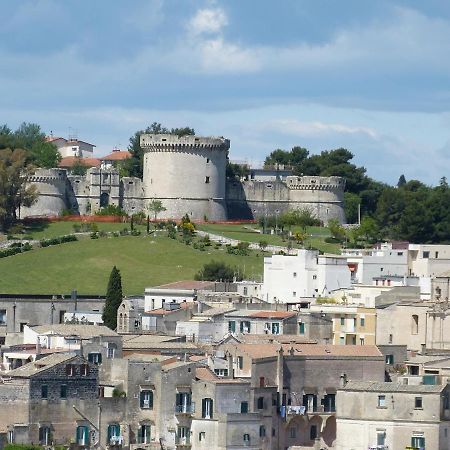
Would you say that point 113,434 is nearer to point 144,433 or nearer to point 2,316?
point 144,433

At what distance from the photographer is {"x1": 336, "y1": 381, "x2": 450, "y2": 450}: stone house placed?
82375 millimetres

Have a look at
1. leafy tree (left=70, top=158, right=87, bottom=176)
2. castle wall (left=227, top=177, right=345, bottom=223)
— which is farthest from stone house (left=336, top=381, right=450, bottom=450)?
leafy tree (left=70, top=158, right=87, bottom=176)

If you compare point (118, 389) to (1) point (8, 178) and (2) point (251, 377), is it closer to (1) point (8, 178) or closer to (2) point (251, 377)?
(2) point (251, 377)

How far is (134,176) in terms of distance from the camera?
16650 centimetres

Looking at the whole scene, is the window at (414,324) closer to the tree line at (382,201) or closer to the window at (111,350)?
the window at (111,350)

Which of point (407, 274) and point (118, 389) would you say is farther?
point (407, 274)

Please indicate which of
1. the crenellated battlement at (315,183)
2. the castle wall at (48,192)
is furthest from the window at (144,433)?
the crenellated battlement at (315,183)

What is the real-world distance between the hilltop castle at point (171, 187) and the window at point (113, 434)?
70.6m

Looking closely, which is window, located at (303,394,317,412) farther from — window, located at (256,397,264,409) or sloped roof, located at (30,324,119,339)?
sloped roof, located at (30,324,119,339)

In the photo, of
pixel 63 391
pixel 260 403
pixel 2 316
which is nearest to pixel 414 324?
pixel 260 403

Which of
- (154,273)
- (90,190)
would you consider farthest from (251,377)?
(90,190)

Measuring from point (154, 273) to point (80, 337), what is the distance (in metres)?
38.0

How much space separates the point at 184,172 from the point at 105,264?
26.3m

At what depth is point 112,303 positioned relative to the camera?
106m
